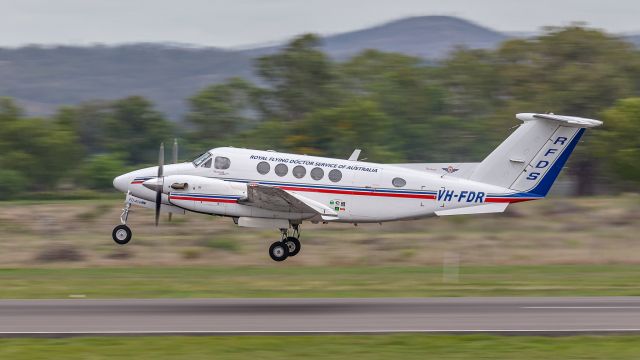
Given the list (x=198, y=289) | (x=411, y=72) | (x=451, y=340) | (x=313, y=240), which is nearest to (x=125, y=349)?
(x=451, y=340)

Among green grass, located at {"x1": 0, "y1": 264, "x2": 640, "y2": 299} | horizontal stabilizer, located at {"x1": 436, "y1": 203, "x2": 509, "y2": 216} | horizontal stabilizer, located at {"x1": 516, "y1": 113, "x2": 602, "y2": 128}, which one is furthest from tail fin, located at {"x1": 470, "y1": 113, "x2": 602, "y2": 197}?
green grass, located at {"x1": 0, "y1": 264, "x2": 640, "y2": 299}

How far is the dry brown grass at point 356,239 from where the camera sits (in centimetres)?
3859

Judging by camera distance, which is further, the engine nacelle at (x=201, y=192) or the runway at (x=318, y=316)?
the engine nacelle at (x=201, y=192)

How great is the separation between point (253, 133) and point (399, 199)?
44.8 meters

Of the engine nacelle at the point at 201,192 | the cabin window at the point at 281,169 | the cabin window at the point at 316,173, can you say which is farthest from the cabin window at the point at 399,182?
the engine nacelle at the point at 201,192

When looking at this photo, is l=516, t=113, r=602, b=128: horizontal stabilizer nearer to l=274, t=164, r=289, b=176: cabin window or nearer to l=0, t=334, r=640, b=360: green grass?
l=274, t=164, r=289, b=176: cabin window

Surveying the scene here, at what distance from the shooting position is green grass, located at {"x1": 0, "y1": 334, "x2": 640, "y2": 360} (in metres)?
17.3

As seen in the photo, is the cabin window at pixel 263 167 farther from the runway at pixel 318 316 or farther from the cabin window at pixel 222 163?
the runway at pixel 318 316

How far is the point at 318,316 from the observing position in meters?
21.4

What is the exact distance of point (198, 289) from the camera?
1102 inches

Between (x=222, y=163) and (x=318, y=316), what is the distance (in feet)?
31.2

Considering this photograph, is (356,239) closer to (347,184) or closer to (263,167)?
(347,184)

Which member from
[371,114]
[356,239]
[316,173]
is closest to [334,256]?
[356,239]

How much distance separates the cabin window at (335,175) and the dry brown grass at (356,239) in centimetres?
791
